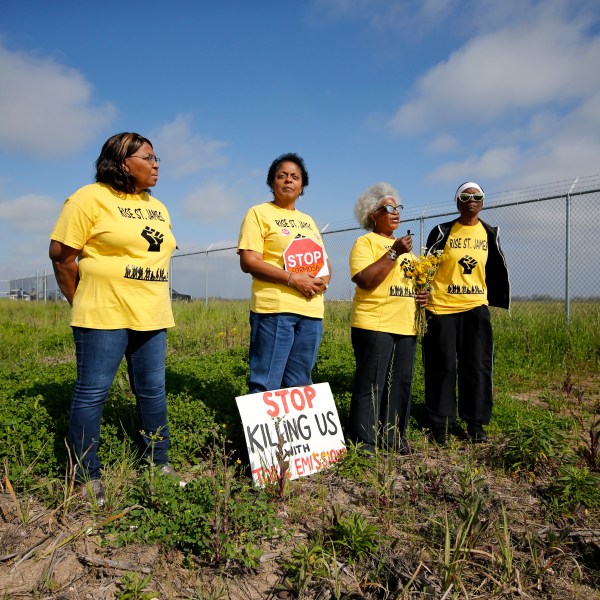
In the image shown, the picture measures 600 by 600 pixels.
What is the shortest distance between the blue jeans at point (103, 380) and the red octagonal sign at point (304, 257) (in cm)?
93

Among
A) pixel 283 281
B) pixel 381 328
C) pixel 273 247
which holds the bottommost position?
pixel 381 328

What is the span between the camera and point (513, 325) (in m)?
7.60

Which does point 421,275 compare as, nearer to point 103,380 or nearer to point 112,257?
point 112,257

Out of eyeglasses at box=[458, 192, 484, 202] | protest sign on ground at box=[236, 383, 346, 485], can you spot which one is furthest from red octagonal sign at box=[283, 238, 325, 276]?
eyeglasses at box=[458, 192, 484, 202]

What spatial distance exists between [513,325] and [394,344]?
4.70m

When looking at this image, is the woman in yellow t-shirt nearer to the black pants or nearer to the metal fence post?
the black pants

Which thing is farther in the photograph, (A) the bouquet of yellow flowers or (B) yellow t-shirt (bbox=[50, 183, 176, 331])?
(A) the bouquet of yellow flowers

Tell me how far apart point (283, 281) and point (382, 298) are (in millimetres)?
723

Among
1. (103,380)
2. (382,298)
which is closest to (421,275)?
(382,298)

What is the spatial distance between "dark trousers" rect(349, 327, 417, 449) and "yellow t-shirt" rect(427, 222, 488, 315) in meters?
0.57

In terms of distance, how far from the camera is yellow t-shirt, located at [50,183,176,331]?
271cm

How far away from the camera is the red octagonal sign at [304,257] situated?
3.39m

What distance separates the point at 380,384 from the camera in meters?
3.55

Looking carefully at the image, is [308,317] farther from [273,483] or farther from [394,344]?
[273,483]
